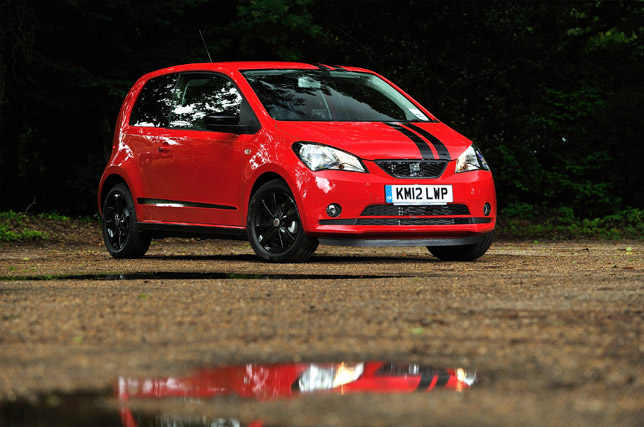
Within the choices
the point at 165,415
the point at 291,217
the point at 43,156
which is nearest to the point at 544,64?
the point at 43,156

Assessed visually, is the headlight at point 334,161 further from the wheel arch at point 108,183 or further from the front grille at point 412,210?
the wheel arch at point 108,183

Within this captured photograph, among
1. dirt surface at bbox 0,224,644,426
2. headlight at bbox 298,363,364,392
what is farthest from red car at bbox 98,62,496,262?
headlight at bbox 298,363,364,392

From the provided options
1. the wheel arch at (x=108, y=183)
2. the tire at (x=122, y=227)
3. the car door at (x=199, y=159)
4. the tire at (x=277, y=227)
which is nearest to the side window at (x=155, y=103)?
the car door at (x=199, y=159)

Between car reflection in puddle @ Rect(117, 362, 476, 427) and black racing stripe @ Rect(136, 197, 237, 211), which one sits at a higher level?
black racing stripe @ Rect(136, 197, 237, 211)

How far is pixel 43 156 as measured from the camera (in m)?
25.7

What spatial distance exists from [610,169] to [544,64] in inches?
92.5

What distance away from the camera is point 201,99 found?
11195 mm

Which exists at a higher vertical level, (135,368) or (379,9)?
(379,9)

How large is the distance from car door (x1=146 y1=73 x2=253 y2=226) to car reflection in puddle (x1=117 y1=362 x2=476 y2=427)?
608cm

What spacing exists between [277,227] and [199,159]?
1.24 m

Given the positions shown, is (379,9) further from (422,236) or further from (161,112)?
(422,236)

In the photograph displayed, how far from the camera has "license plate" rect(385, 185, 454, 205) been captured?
977 cm

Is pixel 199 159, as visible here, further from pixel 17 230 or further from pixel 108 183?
pixel 17 230

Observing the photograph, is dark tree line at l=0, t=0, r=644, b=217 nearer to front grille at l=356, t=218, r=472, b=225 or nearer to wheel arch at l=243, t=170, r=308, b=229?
wheel arch at l=243, t=170, r=308, b=229
